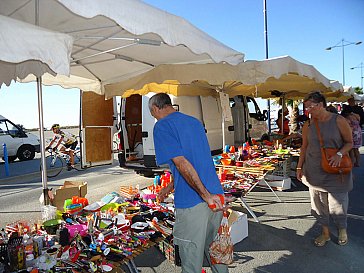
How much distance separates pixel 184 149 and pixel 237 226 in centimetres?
206

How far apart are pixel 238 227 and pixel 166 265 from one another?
1001 millimetres

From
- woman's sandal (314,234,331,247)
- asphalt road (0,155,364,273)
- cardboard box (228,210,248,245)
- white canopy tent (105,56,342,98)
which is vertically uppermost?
white canopy tent (105,56,342,98)

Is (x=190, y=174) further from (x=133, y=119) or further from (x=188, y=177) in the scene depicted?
(x=133, y=119)

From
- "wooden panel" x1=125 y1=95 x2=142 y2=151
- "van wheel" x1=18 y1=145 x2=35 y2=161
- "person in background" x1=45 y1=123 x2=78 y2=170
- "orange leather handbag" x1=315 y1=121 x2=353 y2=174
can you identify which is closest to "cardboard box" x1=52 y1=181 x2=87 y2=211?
"orange leather handbag" x1=315 y1=121 x2=353 y2=174

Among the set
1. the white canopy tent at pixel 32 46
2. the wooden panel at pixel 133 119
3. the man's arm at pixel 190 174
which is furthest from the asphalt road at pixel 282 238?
the white canopy tent at pixel 32 46

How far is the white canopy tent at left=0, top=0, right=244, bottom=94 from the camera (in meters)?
1.95

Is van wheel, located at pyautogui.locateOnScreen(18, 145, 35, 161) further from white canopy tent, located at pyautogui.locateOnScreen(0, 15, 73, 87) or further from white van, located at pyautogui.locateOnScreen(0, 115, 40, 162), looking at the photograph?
white canopy tent, located at pyautogui.locateOnScreen(0, 15, 73, 87)

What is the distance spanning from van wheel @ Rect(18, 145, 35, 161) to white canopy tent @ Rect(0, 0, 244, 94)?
1034 centimetres

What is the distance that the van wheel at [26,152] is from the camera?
1336 cm

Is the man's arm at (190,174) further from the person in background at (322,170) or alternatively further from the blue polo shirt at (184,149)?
the person in background at (322,170)

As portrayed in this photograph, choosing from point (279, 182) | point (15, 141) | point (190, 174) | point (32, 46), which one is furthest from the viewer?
point (15, 141)

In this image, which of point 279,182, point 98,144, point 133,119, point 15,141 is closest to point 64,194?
point 98,144

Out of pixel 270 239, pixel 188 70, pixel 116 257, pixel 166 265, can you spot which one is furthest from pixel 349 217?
pixel 116 257

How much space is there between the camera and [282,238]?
12.6ft
